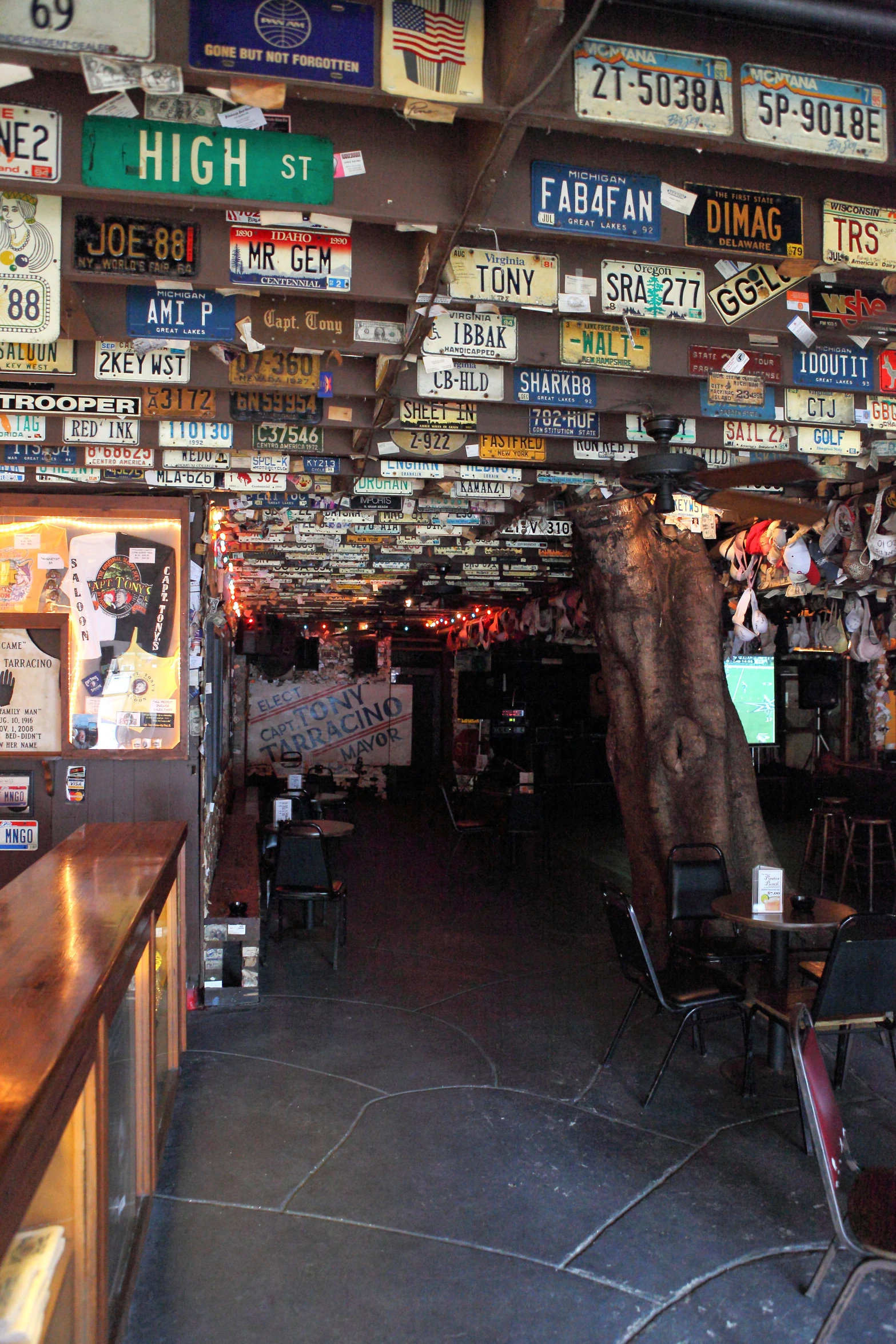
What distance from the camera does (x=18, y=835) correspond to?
194 inches

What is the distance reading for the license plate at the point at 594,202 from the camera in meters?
2.30

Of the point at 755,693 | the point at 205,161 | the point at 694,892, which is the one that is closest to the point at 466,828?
the point at 694,892

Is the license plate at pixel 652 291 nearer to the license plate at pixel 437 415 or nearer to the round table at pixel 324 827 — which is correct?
the license plate at pixel 437 415

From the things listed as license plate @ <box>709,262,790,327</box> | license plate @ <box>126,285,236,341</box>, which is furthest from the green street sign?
license plate @ <box>709,262,790,327</box>

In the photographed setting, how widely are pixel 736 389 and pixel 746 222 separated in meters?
1.01

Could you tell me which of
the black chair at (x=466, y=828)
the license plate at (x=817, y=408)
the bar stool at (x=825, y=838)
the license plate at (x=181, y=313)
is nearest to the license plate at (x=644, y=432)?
the license plate at (x=817, y=408)

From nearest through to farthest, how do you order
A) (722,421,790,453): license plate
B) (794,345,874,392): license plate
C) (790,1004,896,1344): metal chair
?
(790,1004,896,1344): metal chair < (794,345,874,392): license plate < (722,421,790,453): license plate

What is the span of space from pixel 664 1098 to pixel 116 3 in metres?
4.00

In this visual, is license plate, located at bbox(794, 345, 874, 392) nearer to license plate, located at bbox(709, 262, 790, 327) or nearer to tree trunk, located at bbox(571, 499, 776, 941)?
license plate, located at bbox(709, 262, 790, 327)

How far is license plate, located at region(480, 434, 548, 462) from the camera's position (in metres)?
4.20


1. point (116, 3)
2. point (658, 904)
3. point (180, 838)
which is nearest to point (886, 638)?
point (658, 904)

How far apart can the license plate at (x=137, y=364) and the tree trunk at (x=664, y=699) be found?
2584mm

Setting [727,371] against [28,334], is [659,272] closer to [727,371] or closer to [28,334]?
[727,371]

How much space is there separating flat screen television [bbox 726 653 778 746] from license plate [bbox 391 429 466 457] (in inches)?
241
